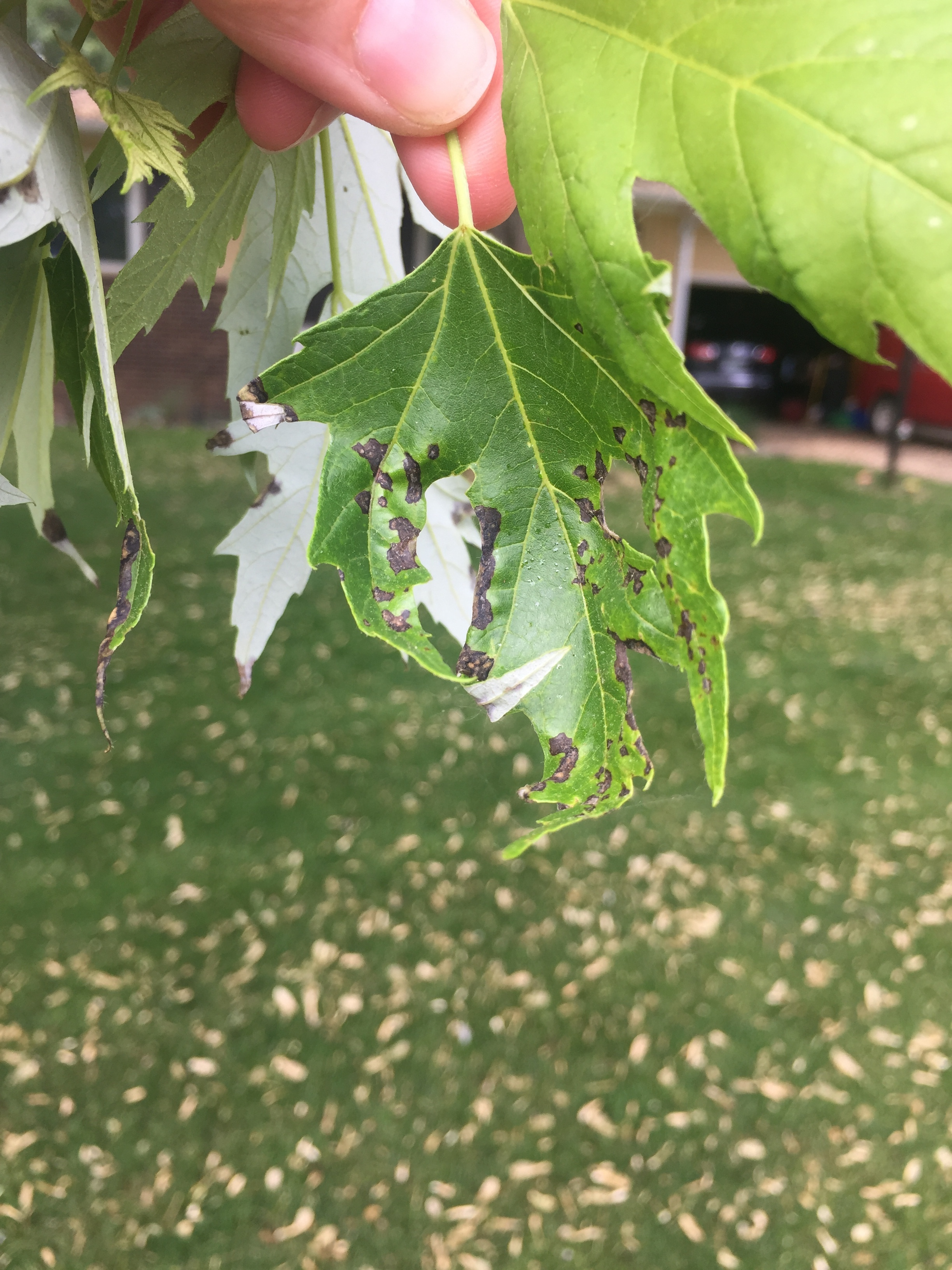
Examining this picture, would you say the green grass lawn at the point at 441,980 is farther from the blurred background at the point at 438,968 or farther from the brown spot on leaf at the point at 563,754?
the brown spot on leaf at the point at 563,754

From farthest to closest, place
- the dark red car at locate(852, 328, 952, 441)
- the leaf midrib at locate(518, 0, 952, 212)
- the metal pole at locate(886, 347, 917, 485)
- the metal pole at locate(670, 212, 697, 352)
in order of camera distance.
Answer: the dark red car at locate(852, 328, 952, 441), the metal pole at locate(670, 212, 697, 352), the metal pole at locate(886, 347, 917, 485), the leaf midrib at locate(518, 0, 952, 212)

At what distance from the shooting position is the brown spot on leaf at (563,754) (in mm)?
516

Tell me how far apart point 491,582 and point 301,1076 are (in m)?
2.52

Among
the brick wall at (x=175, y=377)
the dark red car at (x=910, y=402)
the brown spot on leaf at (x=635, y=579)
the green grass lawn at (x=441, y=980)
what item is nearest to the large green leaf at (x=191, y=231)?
the brown spot on leaf at (x=635, y=579)

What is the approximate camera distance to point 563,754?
20.4 inches

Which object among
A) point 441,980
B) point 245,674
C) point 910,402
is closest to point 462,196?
point 245,674

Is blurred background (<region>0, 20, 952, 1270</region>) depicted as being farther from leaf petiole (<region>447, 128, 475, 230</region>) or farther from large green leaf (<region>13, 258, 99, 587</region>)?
large green leaf (<region>13, 258, 99, 587</region>)

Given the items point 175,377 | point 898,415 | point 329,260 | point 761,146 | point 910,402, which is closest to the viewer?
point 761,146

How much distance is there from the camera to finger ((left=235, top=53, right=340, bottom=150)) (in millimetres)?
661

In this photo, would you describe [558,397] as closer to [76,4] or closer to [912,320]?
[912,320]

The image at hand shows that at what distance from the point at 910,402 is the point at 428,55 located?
42.5 feet

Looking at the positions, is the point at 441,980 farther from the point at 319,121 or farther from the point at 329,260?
the point at 319,121

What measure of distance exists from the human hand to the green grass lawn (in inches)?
93.9

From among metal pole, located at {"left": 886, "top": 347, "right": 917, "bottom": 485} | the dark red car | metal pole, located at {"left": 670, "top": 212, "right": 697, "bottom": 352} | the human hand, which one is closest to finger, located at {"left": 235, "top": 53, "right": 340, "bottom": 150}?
A: the human hand
